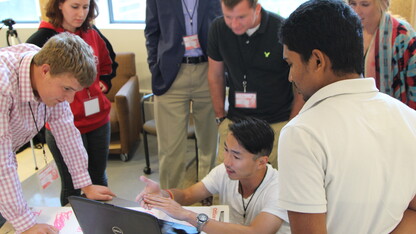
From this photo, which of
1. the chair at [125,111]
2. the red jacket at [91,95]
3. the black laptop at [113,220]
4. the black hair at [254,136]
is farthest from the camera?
the chair at [125,111]

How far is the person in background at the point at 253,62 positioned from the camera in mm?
2031

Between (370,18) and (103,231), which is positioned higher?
(370,18)

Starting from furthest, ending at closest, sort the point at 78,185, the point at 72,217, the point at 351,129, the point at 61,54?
the point at 78,185 → the point at 72,217 → the point at 61,54 → the point at 351,129

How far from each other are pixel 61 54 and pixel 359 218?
1.05 metres

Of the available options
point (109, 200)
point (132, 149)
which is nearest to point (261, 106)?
point (109, 200)

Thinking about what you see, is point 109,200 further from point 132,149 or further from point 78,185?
point 132,149

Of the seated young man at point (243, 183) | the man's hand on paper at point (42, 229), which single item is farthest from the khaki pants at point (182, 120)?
the man's hand on paper at point (42, 229)

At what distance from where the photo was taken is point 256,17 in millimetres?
2062

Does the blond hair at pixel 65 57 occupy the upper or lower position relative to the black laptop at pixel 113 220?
upper

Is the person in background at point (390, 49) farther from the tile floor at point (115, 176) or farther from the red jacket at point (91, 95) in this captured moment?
the tile floor at point (115, 176)

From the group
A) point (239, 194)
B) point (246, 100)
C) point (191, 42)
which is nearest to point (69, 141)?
point (239, 194)

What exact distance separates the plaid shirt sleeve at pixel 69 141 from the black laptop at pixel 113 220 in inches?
16.5

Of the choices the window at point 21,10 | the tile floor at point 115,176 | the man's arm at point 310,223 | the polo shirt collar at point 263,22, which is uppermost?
the window at point 21,10

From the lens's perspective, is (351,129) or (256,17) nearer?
(351,129)
